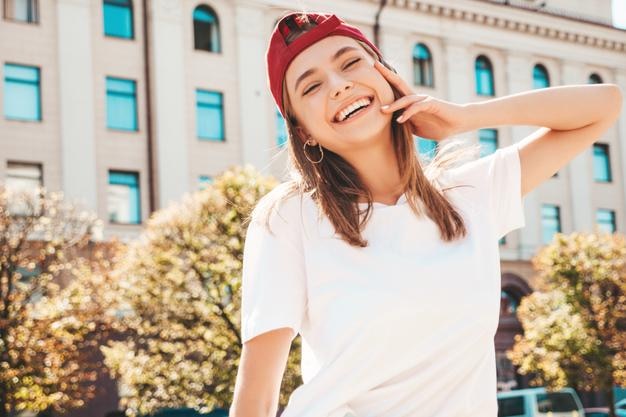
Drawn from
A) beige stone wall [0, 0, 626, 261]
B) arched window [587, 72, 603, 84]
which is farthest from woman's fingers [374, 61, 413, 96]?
arched window [587, 72, 603, 84]

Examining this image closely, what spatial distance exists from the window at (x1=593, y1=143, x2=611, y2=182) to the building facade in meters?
1.12

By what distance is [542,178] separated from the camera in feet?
8.09

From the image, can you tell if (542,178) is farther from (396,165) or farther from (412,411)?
(412,411)

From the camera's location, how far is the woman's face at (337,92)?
227cm

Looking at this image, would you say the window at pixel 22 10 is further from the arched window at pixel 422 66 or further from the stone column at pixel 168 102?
the arched window at pixel 422 66

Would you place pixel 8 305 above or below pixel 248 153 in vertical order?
below

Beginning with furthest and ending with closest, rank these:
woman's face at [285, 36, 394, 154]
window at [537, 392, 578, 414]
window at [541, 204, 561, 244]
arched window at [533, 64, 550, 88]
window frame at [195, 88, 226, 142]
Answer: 1. arched window at [533, 64, 550, 88]
2. window at [541, 204, 561, 244]
3. window frame at [195, 88, 226, 142]
4. window at [537, 392, 578, 414]
5. woman's face at [285, 36, 394, 154]

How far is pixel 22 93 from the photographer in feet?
78.2

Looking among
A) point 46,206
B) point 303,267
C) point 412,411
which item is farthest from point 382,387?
point 46,206

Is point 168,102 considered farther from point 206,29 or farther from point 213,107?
point 206,29

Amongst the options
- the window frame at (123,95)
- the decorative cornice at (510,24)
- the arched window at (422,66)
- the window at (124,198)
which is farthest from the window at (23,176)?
the arched window at (422,66)

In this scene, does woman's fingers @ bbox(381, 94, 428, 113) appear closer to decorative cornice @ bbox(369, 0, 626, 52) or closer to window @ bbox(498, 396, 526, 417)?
window @ bbox(498, 396, 526, 417)

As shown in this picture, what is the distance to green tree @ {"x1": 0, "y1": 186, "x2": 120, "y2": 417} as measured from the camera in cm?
1748

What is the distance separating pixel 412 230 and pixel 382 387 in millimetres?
369
